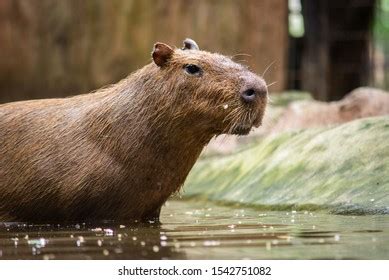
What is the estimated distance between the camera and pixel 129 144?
6762mm

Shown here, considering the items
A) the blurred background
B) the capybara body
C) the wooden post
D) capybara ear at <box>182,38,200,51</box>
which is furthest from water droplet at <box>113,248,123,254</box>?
the wooden post

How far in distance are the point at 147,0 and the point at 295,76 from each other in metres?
4.98

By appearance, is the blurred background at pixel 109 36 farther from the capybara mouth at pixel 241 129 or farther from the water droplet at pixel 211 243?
the water droplet at pixel 211 243

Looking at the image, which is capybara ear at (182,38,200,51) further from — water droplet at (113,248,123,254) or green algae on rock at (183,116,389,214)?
water droplet at (113,248,123,254)

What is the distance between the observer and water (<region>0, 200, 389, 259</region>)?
191 inches

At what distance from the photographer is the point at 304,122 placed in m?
11.4

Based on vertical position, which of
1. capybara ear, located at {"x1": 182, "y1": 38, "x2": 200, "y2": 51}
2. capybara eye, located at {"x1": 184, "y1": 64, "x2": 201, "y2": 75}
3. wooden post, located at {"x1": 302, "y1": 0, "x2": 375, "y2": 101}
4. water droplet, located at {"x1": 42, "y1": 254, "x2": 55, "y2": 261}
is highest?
capybara ear, located at {"x1": 182, "y1": 38, "x2": 200, "y2": 51}

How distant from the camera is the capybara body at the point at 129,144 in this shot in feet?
21.6

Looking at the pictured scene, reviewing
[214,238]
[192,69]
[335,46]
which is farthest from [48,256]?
[335,46]

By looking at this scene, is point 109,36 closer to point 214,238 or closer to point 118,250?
point 214,238

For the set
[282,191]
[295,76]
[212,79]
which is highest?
[212,79]
